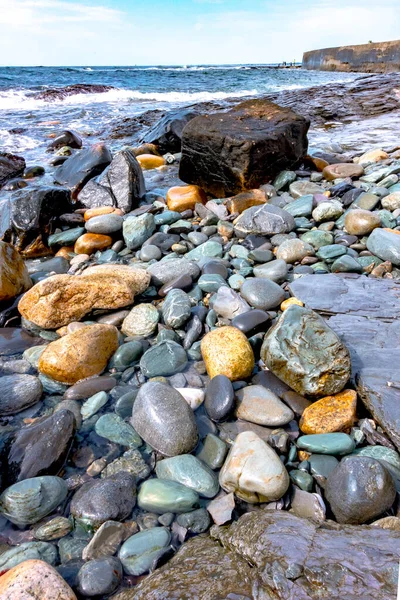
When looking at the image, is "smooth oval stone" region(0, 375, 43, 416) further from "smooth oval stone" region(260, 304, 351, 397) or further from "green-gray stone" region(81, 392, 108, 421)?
"smooth oval stone" region(260, 304, 351, 397)

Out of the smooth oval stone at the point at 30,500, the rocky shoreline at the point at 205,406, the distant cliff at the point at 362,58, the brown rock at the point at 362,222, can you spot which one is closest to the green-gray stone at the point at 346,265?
the rocky shoreline at the point at 205,406

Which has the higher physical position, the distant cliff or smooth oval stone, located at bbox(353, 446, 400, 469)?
the distant cliff

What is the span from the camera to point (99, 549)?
5.10 ft

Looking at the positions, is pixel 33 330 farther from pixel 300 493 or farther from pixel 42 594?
pixel 300 493

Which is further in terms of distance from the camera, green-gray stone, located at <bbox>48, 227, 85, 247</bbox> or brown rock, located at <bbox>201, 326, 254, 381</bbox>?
green-gray stone, located at <bbox>48, 227, 85, 247</bbox>

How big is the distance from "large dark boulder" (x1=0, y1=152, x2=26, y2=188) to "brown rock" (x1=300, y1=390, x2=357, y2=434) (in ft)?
20.7

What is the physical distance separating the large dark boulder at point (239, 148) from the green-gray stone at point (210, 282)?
6.83ft

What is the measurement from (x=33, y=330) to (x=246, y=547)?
2191 millimetres

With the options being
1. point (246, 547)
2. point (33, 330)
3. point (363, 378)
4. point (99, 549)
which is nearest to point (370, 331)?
point (363, 378)

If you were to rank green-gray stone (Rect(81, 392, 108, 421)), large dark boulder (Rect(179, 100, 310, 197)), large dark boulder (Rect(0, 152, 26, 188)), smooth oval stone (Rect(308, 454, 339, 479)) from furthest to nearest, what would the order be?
1. large dark boulder (Rect(0, 152, 26, 188))
2. large dark boulder (Rect(179, 100, 310, 197))
3. green-gray stone (Rect(81, 392, 108, 421))
4. smooth oval stone (Rect(308, 454, 339, 479))

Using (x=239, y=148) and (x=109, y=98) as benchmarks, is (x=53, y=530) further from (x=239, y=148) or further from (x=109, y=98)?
(x=109, y=98)

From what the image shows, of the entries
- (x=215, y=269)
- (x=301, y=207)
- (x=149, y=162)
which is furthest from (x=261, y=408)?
(x=149, y=162)

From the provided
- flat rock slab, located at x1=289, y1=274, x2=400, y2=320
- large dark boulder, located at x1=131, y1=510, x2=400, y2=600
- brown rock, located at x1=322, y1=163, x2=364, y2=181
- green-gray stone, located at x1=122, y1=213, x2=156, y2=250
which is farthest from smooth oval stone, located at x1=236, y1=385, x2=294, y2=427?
brown rock, located at x1=322, y1=163, x2=364, y2=181

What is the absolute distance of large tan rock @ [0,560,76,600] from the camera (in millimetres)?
1267
